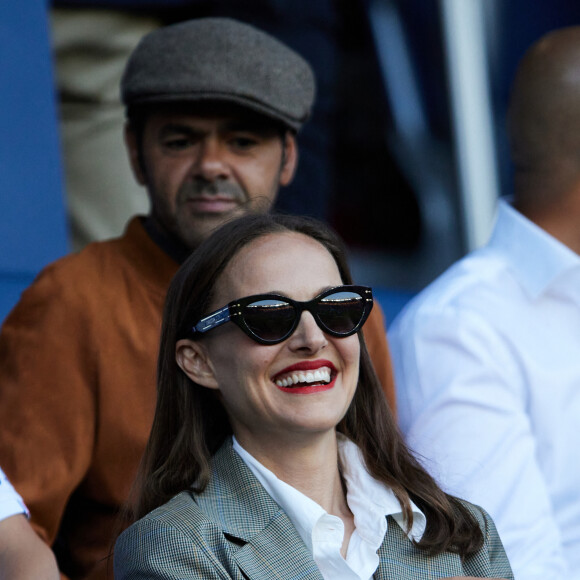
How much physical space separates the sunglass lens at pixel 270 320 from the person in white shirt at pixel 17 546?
584 millimetres

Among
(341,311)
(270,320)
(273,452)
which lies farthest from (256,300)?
(273,452)

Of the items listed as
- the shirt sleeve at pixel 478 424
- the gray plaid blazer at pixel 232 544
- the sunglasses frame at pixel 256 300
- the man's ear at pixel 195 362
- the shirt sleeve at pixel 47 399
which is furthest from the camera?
the shirt sleeve at pixel 478 424

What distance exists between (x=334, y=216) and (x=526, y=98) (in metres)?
2.21

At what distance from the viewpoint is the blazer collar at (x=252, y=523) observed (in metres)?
1.90

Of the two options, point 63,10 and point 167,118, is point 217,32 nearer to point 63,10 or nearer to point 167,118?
point 167,118

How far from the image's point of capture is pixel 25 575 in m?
2.10

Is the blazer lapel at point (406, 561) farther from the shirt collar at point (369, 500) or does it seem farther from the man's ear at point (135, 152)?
the man's ear at point (135, 152)

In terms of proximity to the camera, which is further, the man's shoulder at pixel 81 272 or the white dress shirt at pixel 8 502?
the man's shoulder at pixel 81 272

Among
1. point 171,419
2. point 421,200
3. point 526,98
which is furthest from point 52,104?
point 421,200

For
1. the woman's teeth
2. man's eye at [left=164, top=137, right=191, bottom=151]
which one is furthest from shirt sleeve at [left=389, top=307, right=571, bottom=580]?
man's eye at [left=164, top=137, right=191, bottom=151]

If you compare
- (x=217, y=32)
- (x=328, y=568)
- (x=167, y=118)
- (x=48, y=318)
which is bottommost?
(x=328, y=568)

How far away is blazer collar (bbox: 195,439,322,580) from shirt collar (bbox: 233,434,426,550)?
18 mm

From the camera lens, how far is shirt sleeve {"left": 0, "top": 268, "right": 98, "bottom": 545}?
94.4 inches

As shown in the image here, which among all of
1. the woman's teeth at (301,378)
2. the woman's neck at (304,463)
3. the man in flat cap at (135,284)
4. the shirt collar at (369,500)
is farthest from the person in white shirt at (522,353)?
the woman's teeth at (301,378)
